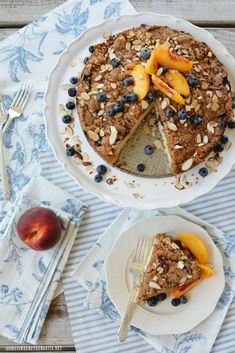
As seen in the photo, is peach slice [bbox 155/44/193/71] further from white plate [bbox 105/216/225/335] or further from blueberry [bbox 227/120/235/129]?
white plate [bbox 105/216/225/335]

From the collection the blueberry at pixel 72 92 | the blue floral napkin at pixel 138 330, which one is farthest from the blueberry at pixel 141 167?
the blueberry at pixel 72 92

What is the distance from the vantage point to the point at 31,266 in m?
1.71

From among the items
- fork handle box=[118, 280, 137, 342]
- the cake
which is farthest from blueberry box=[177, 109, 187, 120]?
fork handle box=[118, 280, 137, 342]

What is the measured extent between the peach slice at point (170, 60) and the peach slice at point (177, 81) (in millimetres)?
14

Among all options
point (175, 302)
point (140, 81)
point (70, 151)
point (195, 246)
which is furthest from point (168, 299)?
point (140, 81)

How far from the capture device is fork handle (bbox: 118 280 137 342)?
5.36 feet

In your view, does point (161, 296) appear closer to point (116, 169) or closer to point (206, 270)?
point (206, 270)

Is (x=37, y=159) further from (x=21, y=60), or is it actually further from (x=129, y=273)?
(x=129, y=273)

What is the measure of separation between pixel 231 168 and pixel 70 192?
1.36ft

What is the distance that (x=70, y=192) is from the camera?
1723mm

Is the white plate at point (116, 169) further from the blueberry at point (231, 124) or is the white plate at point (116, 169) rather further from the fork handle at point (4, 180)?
the fork handle at point (4, 180)

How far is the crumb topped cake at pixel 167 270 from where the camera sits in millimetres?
1632

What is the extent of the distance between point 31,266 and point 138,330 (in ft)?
1.04

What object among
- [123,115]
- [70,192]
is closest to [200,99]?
[123,115]
